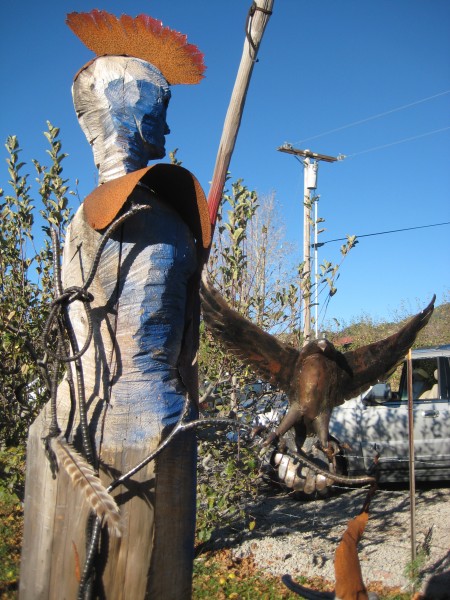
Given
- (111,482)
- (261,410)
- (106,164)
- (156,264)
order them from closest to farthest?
(111,482) < (156,264) < (106,164) < (261,410)

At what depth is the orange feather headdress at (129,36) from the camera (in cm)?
169

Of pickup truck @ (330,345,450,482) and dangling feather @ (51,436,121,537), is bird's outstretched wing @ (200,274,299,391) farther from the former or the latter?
pickup truck @ (330,345,450,482)

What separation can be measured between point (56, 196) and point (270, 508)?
13.3ft

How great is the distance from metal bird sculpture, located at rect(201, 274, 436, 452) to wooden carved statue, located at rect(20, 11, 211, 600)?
405 millimetres

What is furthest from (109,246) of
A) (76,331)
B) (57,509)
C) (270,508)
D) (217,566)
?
(270,508)

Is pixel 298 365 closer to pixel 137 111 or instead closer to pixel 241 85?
pixel 137 111

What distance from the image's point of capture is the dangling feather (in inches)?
44.1

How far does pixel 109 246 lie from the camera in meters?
1.48

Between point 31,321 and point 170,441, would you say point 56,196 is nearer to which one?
point 31,321

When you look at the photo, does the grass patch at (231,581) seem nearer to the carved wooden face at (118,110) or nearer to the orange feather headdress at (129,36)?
the carved wooden face at (118,110)

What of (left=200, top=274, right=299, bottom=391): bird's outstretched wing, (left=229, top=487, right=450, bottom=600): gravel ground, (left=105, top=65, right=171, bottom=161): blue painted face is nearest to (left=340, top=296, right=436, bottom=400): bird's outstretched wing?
(left=200, top=274, right=299, bottom=391): bird's outstretched wing

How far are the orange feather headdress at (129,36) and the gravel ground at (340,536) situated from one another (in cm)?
408

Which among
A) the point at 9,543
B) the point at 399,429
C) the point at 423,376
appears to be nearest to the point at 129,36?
the point at 9,543

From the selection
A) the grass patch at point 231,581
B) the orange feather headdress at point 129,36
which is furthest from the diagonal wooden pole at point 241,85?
the grass patch at point 231,581
